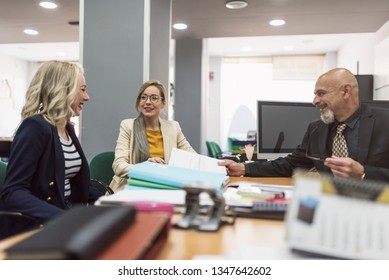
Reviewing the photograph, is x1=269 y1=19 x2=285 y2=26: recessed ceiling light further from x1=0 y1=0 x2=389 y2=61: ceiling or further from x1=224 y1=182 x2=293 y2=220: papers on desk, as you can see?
x1=224 y1=182 x2=293 y2=220: papers on desk

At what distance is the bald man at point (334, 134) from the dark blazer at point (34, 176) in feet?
2.49

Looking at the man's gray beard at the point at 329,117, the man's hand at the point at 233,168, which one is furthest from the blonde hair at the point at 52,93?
the man's gray beard at the point at 329,117

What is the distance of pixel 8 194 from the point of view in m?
1.44

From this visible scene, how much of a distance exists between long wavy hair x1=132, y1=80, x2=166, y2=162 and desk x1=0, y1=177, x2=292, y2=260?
5.66 ft

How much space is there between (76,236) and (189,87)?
5.68 meters

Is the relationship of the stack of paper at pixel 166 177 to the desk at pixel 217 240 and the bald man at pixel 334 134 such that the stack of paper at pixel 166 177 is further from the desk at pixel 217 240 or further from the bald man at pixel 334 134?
the bald man at pixel 334 134

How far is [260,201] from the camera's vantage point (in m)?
1.05

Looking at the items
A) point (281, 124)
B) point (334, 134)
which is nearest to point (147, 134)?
point (281, 124)

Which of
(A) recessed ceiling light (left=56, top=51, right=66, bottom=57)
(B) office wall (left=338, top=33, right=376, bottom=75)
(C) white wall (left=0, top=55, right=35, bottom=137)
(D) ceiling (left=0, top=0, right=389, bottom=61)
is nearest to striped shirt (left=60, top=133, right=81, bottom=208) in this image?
(D) ceiling (left=0, top=0, right=389, bottom=61)

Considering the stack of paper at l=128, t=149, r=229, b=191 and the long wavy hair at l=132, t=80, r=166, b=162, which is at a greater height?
the long wavy hair at l=132, t=80, r=166, b=162

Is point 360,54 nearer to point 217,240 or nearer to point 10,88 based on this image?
point 217,240

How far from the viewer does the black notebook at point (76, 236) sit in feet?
1.76

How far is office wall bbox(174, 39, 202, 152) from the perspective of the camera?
20.1 ft

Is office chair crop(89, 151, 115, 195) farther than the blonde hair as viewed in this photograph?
Yes
